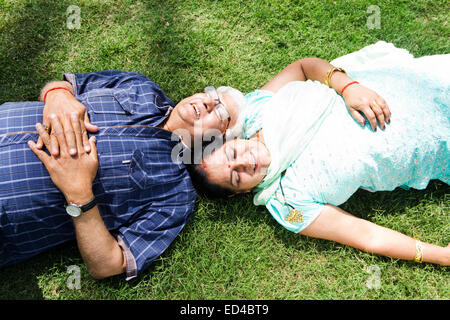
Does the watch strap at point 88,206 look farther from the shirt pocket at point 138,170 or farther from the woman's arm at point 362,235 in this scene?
the woman's arm at point 362,235

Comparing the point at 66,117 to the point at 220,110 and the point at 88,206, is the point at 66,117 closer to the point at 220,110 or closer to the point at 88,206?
the point at 88,206

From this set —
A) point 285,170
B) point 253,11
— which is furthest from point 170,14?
point 285,170

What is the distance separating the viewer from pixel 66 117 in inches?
99.8

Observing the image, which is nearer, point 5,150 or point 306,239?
A: point 5,150

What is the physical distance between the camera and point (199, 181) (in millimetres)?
3047

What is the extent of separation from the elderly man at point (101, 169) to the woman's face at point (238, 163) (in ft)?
0.73

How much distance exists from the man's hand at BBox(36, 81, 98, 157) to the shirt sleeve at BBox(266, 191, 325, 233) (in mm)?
1636

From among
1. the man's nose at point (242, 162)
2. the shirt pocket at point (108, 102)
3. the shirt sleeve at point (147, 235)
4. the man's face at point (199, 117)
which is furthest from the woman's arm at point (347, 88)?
the shirt sleeve at point (147, 235)

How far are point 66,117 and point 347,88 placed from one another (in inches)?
91.6

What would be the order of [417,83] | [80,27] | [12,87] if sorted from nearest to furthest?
1. [417,83]
2. [12,87]
3. [80,27]

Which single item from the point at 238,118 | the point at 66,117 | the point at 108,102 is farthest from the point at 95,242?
the point at 238,118

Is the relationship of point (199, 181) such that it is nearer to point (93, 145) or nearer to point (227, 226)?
point (227, 226)
